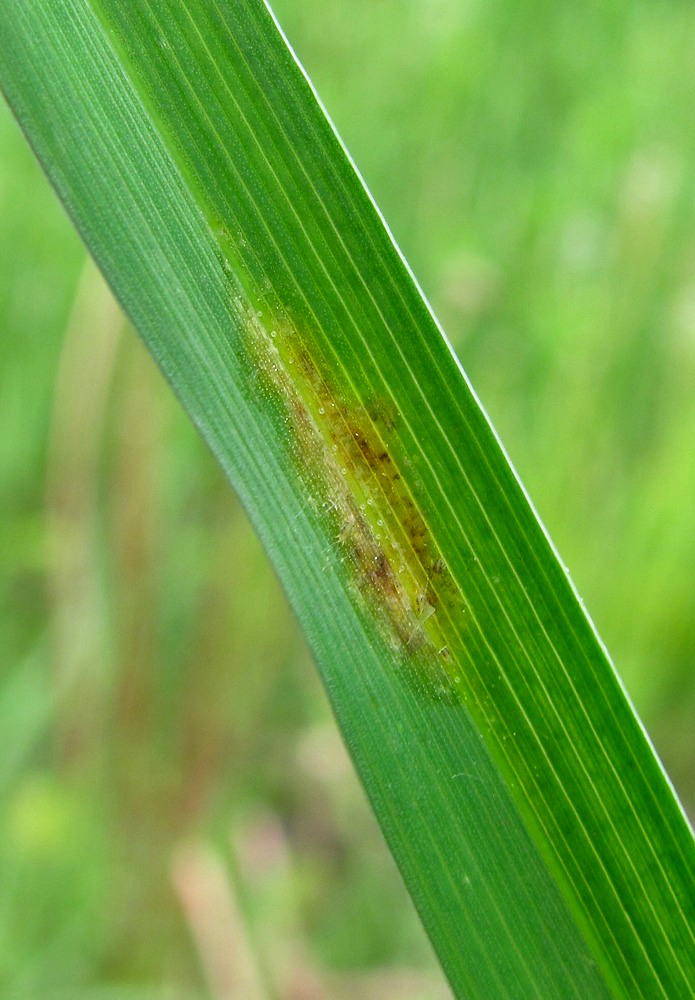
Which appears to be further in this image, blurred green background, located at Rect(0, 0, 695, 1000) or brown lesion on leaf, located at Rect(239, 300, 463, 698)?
blurred green background, located at Rect(0, 0, 695, 1000)

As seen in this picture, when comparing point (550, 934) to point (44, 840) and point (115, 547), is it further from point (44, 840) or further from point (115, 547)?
point (115, 547)

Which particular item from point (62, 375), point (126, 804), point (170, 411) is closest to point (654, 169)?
point (170, 411)

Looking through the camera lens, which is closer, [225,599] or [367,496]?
[367,496]

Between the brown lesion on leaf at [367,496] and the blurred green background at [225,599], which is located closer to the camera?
the brown lesion on leaf at [367,496]

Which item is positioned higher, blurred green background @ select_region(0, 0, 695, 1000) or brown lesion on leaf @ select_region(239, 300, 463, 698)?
blurred green background @ select_region(0, 0, 695, 1000)
